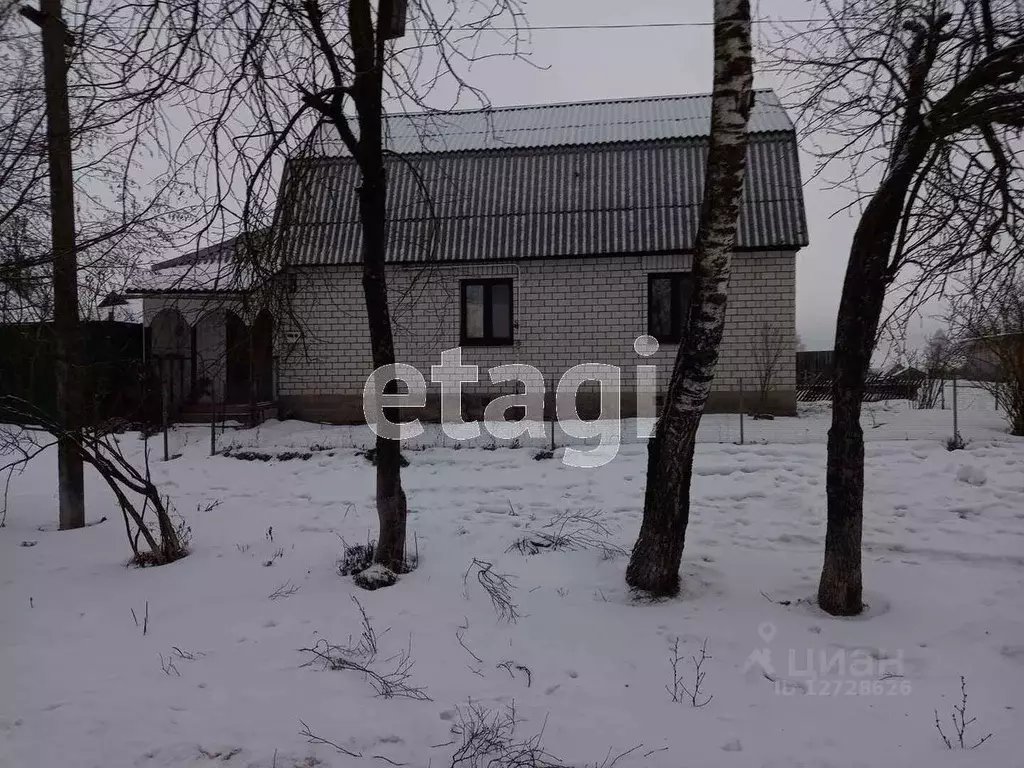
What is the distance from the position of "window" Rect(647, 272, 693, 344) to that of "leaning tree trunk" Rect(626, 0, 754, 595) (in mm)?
8337

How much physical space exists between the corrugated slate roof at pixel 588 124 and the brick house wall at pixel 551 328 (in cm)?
285

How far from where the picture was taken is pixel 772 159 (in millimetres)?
13070

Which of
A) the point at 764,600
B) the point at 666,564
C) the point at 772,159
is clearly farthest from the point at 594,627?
the point at 772,159

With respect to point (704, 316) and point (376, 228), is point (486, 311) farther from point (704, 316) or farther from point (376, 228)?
point (704, 316)

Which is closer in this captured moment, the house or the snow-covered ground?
the snow-covered ground

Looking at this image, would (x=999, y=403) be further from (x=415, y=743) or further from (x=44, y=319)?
(x=44, y=319)

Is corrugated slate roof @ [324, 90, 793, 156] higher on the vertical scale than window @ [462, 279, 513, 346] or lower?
higher

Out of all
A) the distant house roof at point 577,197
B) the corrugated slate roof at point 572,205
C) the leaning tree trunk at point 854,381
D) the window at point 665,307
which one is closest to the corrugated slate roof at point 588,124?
the distant house roof at point 577,197

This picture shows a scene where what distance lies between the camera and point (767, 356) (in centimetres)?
1244

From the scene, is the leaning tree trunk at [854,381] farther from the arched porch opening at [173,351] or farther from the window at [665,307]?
the arched porch opening at [173,351]

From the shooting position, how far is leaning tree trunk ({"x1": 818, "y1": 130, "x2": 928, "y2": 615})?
14.5ft

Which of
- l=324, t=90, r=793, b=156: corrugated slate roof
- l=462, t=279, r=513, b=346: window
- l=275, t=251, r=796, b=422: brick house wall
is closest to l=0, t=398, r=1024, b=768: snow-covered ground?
l=275, t=251, r=796, b=422: brick house wall

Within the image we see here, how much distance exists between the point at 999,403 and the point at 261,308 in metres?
10.4

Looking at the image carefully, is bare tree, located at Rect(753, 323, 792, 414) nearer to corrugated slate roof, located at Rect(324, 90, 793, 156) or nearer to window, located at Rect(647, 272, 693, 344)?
window, located at Rect(647, 272, 693, 344)
